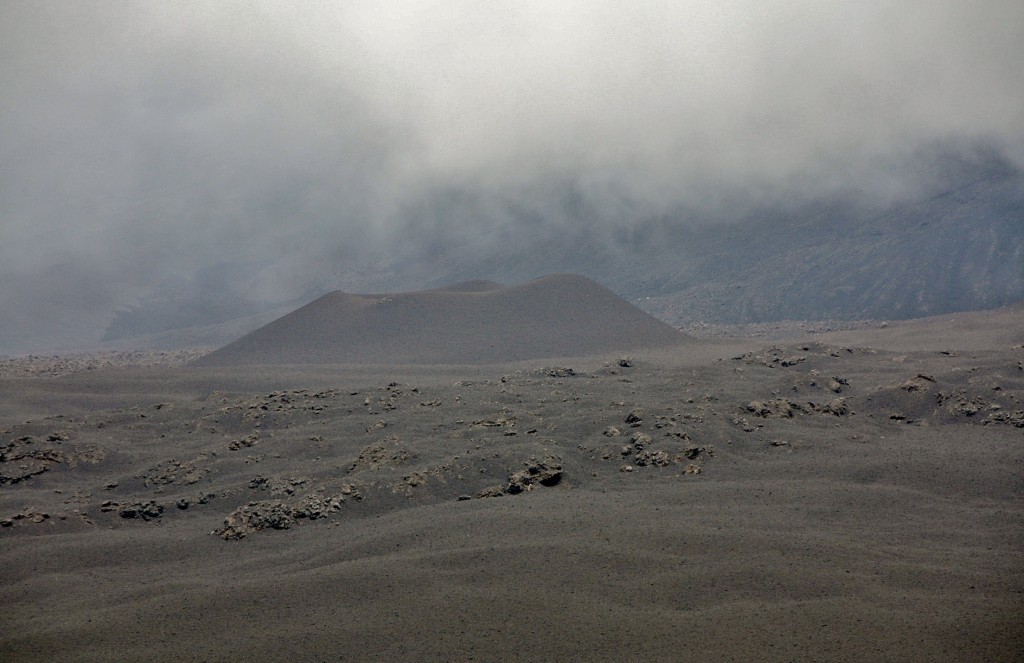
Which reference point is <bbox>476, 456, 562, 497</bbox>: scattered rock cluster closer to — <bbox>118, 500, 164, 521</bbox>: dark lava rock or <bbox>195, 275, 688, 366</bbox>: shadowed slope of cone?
<bbox>118, 500, 164, 521</bbox>: dark lava rock

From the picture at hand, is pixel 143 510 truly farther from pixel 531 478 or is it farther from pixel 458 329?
pixel 458 329

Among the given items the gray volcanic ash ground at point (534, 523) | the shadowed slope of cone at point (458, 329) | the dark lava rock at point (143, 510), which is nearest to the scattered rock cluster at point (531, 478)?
the gray volcanic ash ground at point (534, 523)

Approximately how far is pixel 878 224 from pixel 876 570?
10037cm

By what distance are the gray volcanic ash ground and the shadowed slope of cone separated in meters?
17.8

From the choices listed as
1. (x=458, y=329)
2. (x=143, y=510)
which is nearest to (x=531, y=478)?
(x=143, y=510)

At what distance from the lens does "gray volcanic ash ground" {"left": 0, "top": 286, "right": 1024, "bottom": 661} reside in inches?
396

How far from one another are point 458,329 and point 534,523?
37.3 meters

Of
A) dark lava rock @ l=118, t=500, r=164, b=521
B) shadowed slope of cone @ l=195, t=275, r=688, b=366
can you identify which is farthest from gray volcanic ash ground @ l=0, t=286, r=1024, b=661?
shadowed slope of cone @ l=195, t=275, r=688, b=366

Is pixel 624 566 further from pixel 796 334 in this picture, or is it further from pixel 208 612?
pixel 796 334

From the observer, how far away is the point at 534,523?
45.0 feet

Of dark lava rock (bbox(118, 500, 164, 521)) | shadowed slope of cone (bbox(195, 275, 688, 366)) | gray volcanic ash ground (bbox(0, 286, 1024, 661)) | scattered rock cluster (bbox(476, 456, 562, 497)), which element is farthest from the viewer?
shadowed slope of cone (bbox(195, 275, 688, 366))

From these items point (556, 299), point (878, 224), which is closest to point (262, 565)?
point (556, 299)

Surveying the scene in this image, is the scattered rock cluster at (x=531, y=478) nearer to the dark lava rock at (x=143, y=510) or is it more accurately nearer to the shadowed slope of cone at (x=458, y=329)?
the dark lava rock at (x=143, y=510)

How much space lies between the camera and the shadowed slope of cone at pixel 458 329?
46406 millimetres
